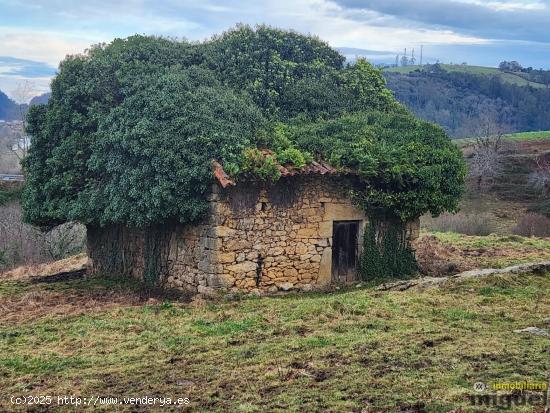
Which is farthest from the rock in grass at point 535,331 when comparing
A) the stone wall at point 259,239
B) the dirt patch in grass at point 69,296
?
the dirt patch in grass at point 69,296

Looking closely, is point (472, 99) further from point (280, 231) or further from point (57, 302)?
point (57, 302)

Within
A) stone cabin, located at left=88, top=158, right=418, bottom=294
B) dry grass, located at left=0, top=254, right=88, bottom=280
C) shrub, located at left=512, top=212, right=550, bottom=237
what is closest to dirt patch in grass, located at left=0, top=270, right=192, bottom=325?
stone cabin, located at left=88, top=158, right=418, bottom=294

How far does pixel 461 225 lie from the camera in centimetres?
2977

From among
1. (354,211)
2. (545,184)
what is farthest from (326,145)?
(545,184)

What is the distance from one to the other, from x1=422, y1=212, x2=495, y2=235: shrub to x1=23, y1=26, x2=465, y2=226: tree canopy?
44.3 feet

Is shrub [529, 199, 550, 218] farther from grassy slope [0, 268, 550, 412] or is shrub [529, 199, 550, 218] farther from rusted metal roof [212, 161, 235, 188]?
rusted metal roof [212, 161, 235, 188]

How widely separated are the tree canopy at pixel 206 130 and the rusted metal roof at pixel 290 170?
0.59 ft

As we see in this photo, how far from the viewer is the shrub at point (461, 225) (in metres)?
29.1

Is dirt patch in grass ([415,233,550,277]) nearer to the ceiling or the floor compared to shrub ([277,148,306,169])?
nearer to the floor

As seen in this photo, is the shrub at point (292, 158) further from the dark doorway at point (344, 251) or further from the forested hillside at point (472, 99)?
the forested hillside at point (472, 99)

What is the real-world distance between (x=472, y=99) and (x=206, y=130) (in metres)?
73.6

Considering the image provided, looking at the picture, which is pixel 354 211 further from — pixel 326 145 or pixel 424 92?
pixel 424 92

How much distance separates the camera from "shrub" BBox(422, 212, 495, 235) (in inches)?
1147

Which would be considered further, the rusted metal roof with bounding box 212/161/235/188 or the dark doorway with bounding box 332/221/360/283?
the dark doorway with bounding box 332/221/360/283
